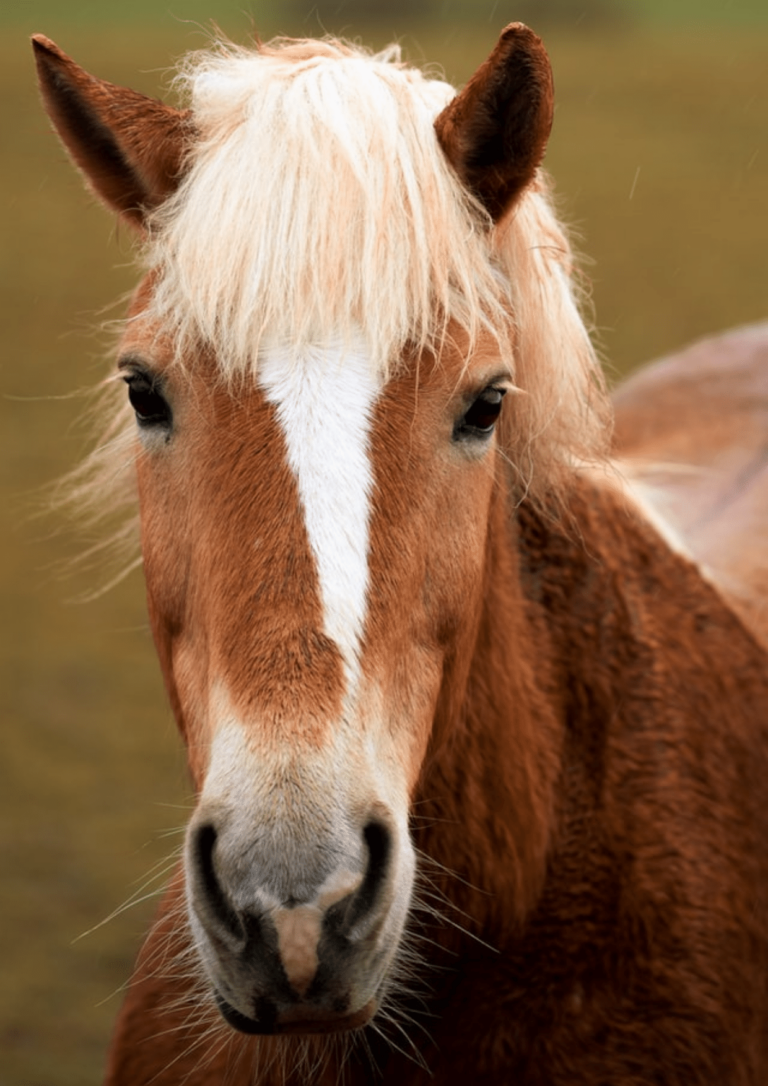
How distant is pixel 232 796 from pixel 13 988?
3.37m

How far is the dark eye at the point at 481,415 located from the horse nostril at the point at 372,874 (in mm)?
633

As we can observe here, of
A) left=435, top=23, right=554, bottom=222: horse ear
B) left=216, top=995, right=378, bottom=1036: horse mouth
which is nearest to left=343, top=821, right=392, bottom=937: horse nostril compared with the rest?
left=216, top=995, right=378, bottom=1036: horse mouth

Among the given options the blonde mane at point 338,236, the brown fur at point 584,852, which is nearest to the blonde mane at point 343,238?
the blonde mane at point 338,236

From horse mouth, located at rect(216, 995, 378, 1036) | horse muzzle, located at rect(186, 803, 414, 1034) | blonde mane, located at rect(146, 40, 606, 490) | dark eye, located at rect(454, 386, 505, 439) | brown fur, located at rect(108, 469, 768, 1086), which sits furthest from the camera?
brown fur, located at rect(108, 469, 768, 1086)

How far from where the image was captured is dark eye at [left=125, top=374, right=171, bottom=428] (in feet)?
6.81

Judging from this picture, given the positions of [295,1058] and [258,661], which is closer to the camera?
[258,661]

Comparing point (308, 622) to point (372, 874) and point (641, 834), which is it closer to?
point (372, 874)

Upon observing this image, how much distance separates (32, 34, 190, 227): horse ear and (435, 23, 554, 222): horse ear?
442mm

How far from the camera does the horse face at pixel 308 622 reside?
1.69 m

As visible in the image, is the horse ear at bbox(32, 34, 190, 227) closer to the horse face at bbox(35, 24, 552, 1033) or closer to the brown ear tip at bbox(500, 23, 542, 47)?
the horse face at bbox(35, 24, 552, 1033)

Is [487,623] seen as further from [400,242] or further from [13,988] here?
[13,988]

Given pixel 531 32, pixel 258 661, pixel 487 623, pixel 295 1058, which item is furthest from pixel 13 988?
pixel 531 32

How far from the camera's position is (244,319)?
1937mm

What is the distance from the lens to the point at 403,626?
6.45ft
